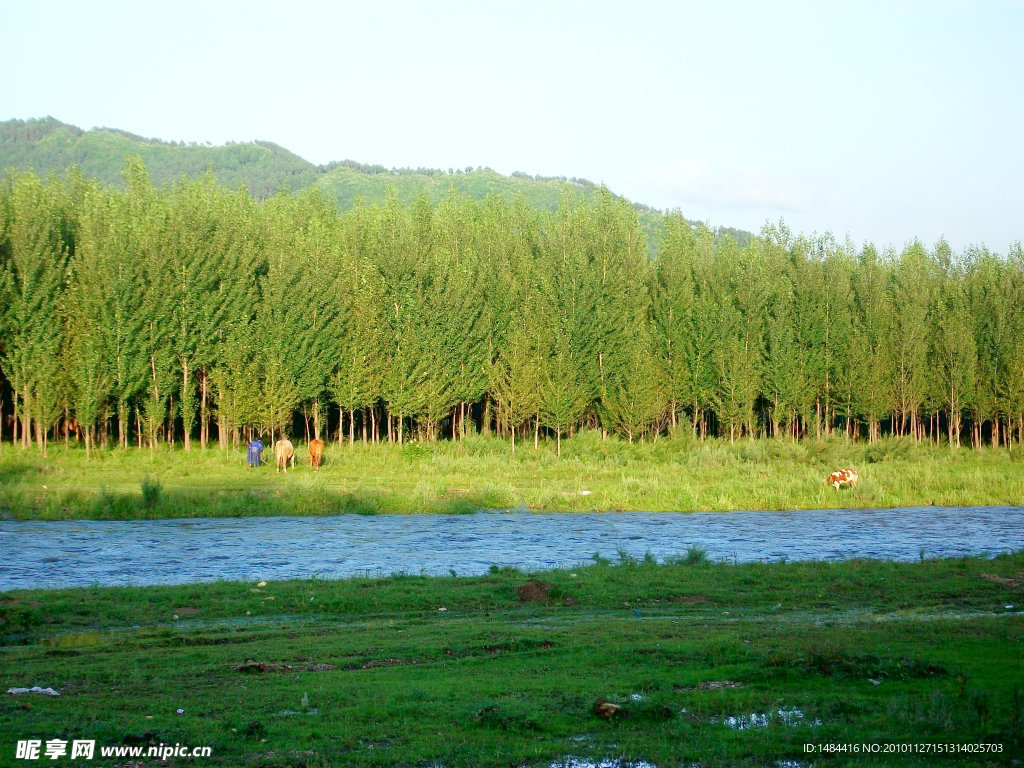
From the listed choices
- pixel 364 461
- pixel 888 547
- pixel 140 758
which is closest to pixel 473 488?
pixel 364 461

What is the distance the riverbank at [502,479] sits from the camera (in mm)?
33219

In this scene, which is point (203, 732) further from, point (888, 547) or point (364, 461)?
point (364, 461)

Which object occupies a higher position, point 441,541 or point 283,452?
point 283,452

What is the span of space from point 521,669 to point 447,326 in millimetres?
44449

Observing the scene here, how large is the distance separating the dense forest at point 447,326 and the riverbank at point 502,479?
129 inches

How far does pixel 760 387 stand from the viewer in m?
62.3

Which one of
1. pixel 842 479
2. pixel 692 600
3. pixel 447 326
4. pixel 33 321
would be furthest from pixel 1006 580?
pixel 33 321

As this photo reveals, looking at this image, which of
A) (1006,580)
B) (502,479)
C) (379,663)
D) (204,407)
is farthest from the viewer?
(204,407)

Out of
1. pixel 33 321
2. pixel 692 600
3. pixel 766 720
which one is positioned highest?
pixel 33 321

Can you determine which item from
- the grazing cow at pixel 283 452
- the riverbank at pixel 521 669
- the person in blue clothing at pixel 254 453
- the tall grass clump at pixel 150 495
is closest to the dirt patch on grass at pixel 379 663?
the riverbank at pixel 521 669

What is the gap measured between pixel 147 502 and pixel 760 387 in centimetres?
4181

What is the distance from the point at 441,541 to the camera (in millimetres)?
27297

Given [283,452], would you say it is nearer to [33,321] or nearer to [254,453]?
[254,453]

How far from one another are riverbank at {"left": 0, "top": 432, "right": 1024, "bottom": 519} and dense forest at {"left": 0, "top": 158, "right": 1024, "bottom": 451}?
3.28 meters
